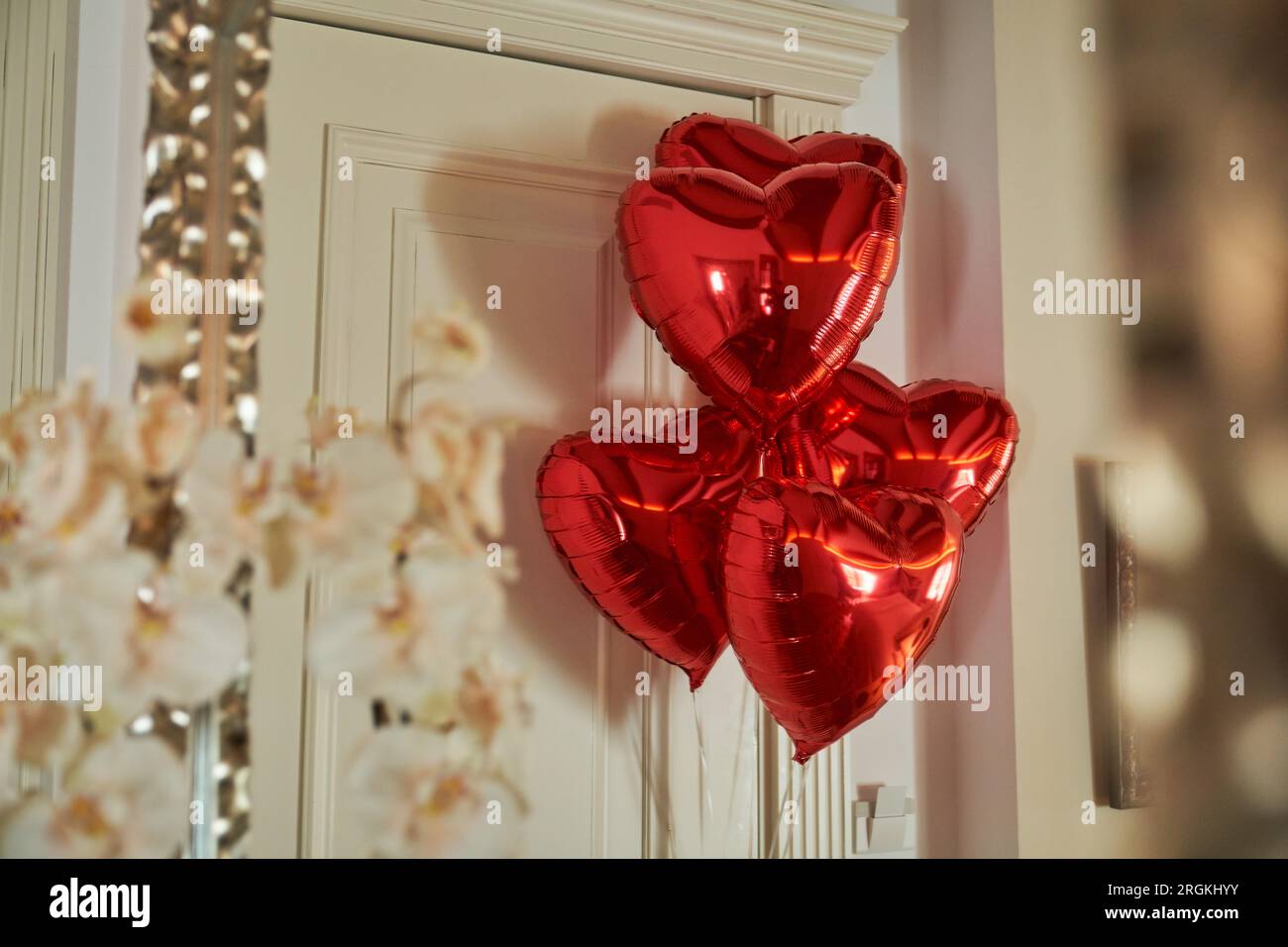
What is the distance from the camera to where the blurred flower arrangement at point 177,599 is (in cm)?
67

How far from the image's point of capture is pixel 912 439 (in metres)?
1.10

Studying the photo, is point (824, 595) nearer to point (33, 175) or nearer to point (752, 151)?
point (752, 151)

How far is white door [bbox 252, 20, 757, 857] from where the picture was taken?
108 centimetres

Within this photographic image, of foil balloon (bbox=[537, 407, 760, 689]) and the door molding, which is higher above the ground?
the door molding

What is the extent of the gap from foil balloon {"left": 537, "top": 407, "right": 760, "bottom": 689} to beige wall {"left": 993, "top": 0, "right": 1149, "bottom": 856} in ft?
1.63

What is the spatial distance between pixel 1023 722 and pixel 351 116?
1.11m

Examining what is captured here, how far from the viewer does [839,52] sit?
1.32 metres

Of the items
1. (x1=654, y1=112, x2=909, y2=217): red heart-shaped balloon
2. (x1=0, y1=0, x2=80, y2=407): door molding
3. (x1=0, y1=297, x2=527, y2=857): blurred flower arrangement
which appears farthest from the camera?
(x1=654, y1=112, x2=909, y2=217): red heart-shaped balloon

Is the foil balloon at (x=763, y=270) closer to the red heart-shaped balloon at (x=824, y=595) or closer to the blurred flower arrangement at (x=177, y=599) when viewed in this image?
the red heart-shaped balloon at (x=824, y=595)

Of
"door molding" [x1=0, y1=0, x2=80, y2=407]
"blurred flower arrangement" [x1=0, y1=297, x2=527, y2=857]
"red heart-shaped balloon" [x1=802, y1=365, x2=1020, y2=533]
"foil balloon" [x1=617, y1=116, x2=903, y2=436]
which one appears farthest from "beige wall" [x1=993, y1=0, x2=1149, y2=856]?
"door molding" [x1=0, y1=0, x2=80, y2=407]

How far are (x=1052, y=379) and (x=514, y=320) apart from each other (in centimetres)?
73

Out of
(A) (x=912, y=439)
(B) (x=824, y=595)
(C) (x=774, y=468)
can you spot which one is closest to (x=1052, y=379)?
(A) (x=912, y=439)

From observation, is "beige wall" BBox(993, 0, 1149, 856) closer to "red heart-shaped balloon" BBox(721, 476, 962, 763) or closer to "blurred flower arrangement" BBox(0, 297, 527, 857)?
"red heart-shaped balloon" BBox(721, 476, 962, 763)
